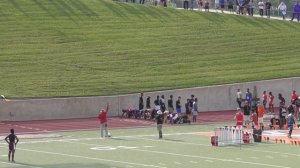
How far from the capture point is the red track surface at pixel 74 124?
153 ft

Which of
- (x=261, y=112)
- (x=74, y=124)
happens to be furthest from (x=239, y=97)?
(x=74, y=124)

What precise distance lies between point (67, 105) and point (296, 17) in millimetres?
30290

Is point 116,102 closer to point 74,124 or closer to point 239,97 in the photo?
point 74,124

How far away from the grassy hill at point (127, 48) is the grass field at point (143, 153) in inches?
512

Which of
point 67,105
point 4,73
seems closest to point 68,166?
point 67,105

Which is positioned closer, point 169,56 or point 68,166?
point 68,166

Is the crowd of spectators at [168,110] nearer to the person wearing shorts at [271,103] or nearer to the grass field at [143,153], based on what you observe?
the person wearing shorts at [271,103]

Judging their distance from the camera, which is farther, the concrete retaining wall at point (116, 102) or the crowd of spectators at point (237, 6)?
the crowd of spectators at point (237, 6)

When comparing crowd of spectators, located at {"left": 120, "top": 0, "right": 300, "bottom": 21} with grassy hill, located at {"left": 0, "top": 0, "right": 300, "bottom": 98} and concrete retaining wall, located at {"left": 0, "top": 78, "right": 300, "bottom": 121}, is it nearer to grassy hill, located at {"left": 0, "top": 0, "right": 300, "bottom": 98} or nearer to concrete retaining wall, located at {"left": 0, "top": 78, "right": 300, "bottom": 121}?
grassy hill, located at {"left": 0, "top": 0, "right": 300, "bottom": 98}

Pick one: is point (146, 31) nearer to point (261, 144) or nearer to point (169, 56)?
point (169, 56)

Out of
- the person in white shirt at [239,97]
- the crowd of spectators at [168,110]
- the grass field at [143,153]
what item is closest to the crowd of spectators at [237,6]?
the person in white shirt at [239,97]

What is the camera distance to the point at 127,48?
67.0 meters

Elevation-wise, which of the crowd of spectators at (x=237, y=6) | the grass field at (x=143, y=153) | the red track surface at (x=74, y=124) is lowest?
the grass field at (x=143, y=153)

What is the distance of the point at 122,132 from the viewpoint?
149 ft
